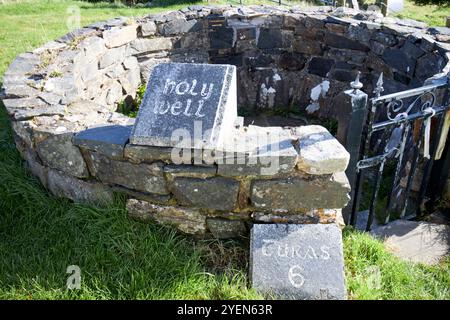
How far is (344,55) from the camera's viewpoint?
588 centimetres

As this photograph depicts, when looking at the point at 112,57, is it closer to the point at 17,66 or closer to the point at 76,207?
the point at 17,66

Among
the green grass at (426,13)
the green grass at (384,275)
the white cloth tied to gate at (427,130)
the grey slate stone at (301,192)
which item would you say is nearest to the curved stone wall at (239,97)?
the grey slate stone at (301,192)

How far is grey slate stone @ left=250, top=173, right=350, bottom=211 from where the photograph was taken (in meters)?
2.80

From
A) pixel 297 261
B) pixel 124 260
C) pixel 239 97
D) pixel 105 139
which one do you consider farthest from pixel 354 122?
pixel 239 97

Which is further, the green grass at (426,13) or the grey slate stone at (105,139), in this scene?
the green grass at (426,13)

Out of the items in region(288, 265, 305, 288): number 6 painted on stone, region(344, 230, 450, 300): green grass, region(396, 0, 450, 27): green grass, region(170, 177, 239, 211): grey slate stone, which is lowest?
region(344, 230, 450, 300): green grass

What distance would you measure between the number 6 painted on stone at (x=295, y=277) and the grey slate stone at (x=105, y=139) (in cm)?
133

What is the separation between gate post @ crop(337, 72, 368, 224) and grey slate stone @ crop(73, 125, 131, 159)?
1.51 m

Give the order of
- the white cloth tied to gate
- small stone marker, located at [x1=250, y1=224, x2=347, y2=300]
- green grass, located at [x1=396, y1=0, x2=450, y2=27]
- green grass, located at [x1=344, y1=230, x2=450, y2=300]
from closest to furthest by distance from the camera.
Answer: small stone marker, located at [x1=250, y1=224, x2=347, y2=300] < green grass, located at [x1=344, y1=230, x2=450, y2=300] < the white cloth tied to gate < green grass, located at [x1=396, y1=0, x2=450, y2=27]

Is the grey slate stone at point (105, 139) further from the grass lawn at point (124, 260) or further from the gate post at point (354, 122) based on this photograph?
the gate post at point (354, 122)

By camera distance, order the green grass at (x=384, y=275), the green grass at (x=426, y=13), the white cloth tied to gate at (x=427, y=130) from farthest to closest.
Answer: the green grass at (x=426, y=13), the white cloth tied to gate at (x=427, y=130), the green grass at (x=384, y=275)

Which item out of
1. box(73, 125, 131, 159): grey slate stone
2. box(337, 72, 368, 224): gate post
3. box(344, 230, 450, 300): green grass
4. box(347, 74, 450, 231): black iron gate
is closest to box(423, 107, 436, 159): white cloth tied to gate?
box(347, 74, 450, 231): black iron gate

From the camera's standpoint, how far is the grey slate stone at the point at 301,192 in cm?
280

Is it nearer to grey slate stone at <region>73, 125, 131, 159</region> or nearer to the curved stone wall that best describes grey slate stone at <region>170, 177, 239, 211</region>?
the curved stone wall
